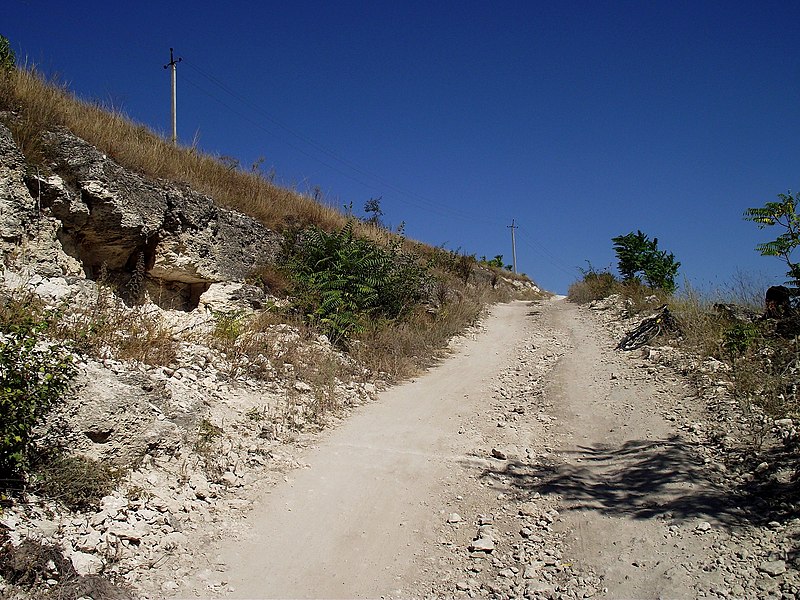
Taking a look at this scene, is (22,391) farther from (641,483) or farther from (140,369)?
(641,483)

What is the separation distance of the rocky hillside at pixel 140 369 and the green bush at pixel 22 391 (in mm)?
183

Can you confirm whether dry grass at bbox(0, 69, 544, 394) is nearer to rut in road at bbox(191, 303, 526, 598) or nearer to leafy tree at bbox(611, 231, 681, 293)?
rut in road at bbox(191, 303, 526, 598)

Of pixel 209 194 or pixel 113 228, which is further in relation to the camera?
pixel 209 194

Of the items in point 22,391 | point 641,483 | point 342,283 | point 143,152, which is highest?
point 143,152

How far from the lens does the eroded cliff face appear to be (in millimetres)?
6566

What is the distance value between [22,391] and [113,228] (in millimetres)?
4513

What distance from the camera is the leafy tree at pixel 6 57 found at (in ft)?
25.3

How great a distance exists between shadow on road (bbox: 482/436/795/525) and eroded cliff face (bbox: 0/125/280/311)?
601 centimetres

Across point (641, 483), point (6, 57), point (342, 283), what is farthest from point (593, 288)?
point (6, 57)

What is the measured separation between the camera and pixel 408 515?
14.8 ft

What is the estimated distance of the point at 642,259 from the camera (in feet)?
60.6

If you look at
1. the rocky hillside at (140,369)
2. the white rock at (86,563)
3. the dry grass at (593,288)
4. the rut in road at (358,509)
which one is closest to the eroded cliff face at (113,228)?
the rocky hillside at (140,369)

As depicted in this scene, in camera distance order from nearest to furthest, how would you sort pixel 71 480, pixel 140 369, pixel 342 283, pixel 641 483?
pixel 71 480
pixel 641 483
pixel 140 369
pixel 342 283

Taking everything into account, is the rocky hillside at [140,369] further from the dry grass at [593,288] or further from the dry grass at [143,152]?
the dry grass at [593,288]
